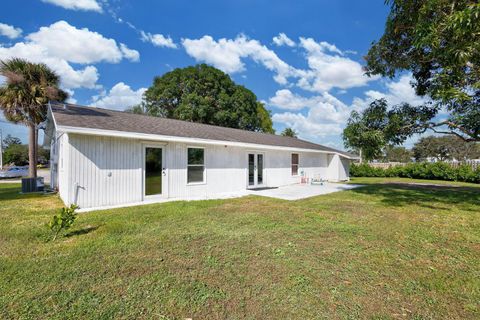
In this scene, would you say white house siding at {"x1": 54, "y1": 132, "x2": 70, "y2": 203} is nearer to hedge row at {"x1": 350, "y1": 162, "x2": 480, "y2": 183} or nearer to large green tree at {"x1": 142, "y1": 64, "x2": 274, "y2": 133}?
large green tree at {"x1": 142, "y1": 64, "x2": 274, "y2": 133}

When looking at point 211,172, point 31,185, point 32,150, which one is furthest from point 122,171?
point 32,150

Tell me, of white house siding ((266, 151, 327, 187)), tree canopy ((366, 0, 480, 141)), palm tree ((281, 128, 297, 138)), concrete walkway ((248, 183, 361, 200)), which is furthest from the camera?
palm tree ((281, 128, 297, 138))

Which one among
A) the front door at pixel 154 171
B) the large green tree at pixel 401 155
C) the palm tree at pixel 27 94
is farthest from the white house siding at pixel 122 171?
the large green tree at pixel 401 155

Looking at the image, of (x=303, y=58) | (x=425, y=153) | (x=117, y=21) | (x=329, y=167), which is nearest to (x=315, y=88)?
(x=303, y=58)

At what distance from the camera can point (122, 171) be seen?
7.97m

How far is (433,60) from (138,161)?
10.9 m

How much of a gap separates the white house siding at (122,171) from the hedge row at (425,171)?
1797cm

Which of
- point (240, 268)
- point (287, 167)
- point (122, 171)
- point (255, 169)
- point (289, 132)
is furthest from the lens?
point (289, 132)

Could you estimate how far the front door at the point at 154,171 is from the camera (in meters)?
8.61

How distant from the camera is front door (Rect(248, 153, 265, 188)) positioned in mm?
12938

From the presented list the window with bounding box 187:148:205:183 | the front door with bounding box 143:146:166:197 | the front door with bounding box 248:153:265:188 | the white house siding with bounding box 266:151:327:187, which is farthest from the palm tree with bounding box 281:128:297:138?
the front door with bounding box 143:146:166:197

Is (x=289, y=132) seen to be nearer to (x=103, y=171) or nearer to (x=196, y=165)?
(x=196, y=165)

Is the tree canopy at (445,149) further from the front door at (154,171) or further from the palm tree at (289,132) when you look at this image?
the front door at (154,171)

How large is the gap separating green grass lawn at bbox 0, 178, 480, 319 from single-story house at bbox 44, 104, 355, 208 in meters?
1.61
